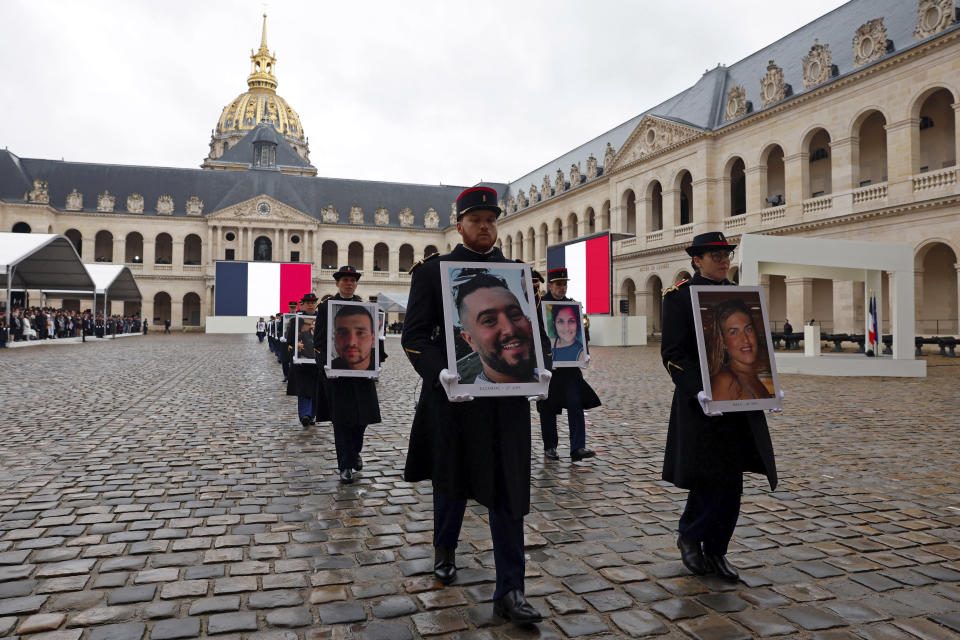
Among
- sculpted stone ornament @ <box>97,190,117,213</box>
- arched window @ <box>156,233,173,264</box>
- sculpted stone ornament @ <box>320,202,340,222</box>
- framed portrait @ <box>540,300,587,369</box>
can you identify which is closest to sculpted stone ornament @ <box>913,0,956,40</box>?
framed portrait @ <box>540,300,587,369</box>

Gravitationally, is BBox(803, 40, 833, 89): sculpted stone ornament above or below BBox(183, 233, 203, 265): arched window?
above

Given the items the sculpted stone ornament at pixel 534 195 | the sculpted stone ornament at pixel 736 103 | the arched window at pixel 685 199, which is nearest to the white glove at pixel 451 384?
the sculpted stone ornament at pixel 736 103

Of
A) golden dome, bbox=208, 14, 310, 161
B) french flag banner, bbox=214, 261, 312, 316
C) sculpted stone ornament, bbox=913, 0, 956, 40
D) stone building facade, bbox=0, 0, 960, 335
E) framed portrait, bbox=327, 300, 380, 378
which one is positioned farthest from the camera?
golden dome, bbox=208, 14, 310, 161

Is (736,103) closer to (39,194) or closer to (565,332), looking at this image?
(565,332)

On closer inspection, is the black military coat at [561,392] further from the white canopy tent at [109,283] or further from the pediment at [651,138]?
the white canopy tent at [109,283]

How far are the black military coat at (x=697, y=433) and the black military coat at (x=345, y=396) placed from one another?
296 centimetres

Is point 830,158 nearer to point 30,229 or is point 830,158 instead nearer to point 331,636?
point 331,636

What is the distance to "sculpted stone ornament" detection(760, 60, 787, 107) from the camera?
1216 inches

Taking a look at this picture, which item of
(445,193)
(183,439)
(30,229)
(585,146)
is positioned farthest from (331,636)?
(445,193)

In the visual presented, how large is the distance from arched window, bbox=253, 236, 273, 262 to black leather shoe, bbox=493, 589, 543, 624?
227 ft

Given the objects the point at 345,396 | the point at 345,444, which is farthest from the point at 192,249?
the point at 345,444

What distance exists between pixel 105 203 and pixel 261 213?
15.4m

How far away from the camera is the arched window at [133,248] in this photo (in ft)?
220

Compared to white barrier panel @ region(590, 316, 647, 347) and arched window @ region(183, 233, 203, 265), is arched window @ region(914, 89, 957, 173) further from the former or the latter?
arched window @ region(183, 233, 203, 265)
